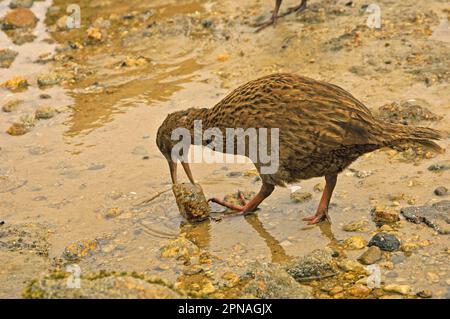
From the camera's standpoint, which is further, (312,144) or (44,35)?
(44,35)

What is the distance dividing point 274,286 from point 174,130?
7.15 feet

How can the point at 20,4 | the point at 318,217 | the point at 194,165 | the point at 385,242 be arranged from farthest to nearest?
the point at 20,4 < the point at 194,165 < the point at 318,217 < the point at 385,242

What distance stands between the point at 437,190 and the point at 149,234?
2415 mm

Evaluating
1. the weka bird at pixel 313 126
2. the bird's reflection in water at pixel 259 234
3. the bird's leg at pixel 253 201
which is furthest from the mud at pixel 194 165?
the weka bird at pixel 313 126

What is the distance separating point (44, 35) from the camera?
10.7 m

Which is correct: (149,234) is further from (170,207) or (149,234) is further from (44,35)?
(44,35)

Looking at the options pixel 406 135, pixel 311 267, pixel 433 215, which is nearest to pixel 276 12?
pixel 406 135

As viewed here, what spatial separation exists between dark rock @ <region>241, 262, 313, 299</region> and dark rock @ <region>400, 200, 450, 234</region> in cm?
131

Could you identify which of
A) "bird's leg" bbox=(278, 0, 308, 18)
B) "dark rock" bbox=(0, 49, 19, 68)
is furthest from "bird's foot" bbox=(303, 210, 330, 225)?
"dark rock" bbox=(0, 49, 19, 68)

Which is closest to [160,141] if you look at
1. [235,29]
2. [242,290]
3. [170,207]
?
[170,207]

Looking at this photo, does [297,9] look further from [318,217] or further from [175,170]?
[318,217]

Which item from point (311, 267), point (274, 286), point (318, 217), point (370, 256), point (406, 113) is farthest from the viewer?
point (406, 113)

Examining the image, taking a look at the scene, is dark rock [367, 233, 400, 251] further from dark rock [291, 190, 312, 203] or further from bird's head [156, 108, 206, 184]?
bird's head [156, 108, 206, 184]

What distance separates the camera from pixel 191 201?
609cm
